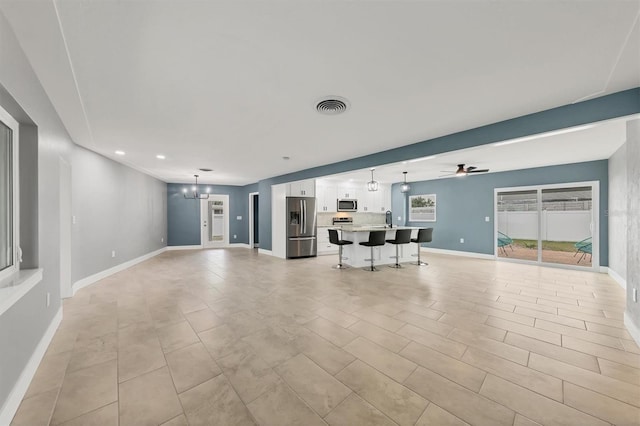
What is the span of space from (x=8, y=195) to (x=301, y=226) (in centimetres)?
571

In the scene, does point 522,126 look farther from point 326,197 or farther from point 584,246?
point 326,197

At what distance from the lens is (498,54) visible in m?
1.84

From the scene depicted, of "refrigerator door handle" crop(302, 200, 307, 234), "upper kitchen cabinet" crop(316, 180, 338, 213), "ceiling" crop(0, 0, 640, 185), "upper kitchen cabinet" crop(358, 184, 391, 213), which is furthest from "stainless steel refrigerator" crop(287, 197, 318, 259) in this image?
"ceiling" crop(0, 0, 640, 185)

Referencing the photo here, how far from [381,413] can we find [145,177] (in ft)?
25.8

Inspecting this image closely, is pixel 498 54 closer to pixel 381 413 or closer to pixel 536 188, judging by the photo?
pixel 381 413

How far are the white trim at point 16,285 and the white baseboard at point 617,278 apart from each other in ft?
25.1

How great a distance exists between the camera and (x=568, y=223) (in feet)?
19.6

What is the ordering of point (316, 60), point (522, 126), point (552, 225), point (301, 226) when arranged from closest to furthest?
point (316, 60)
point (522, 126)
point (552, 225)
point (301, 226)

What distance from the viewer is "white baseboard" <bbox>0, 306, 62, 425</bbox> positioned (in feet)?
4.98

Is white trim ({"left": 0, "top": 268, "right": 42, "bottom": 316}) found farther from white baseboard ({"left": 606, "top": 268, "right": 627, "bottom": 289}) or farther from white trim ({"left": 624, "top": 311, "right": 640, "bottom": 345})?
white baseboard ({"left": 606, "top": 268, "right": 627, "bottom": 289})

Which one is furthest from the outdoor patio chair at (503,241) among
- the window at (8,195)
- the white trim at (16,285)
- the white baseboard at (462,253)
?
the window at (8,195)

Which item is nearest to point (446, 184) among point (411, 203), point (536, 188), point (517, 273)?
point (411, 203)

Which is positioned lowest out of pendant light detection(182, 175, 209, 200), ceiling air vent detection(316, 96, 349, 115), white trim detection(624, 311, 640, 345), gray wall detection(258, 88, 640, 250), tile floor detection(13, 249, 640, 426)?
tile floor detection(13, 249, 640, 426)

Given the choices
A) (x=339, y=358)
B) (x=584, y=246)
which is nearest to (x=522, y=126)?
(x=339, y=358)
